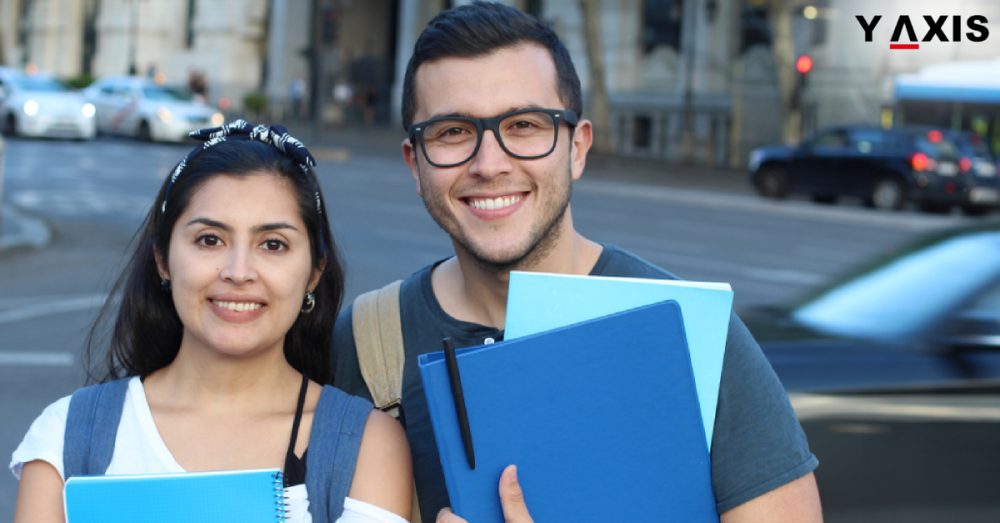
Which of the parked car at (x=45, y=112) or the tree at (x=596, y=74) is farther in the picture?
the tree at (x=596, y=74)

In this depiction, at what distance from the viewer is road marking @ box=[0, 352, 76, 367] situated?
32.6 ft

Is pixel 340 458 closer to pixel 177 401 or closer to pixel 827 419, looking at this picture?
pixel 177 401

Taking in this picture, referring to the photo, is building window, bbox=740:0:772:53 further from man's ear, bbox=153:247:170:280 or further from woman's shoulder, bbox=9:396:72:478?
woman's shoulder, bbox=9:396:72:478

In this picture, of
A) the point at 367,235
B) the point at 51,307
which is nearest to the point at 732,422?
the point at 51,307

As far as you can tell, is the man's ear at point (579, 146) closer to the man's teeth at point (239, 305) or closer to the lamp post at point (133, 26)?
the man's teeth at point (239, 305)

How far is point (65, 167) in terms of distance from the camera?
28625 mm

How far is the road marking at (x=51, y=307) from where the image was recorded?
12.0 meters

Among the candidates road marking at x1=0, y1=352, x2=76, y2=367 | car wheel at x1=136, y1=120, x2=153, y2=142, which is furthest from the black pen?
car wheel at x1=136, y1=120, x2=153, y2=142

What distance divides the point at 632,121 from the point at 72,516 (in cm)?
4142

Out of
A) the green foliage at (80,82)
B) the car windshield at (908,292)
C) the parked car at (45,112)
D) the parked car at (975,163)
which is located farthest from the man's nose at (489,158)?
the green foliage at (80,82)

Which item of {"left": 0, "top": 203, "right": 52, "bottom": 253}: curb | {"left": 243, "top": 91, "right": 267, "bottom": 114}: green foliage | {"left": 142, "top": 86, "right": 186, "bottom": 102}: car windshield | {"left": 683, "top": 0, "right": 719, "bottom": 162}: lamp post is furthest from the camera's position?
{"left": 243, "top": 91, "right": 267, "bottom": 114}: green foliage

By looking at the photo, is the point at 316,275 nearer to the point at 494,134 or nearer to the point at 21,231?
the point at 494,134

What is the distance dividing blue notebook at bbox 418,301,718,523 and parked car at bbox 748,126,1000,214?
2537 cm

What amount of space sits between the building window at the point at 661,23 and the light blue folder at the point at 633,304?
136ft
